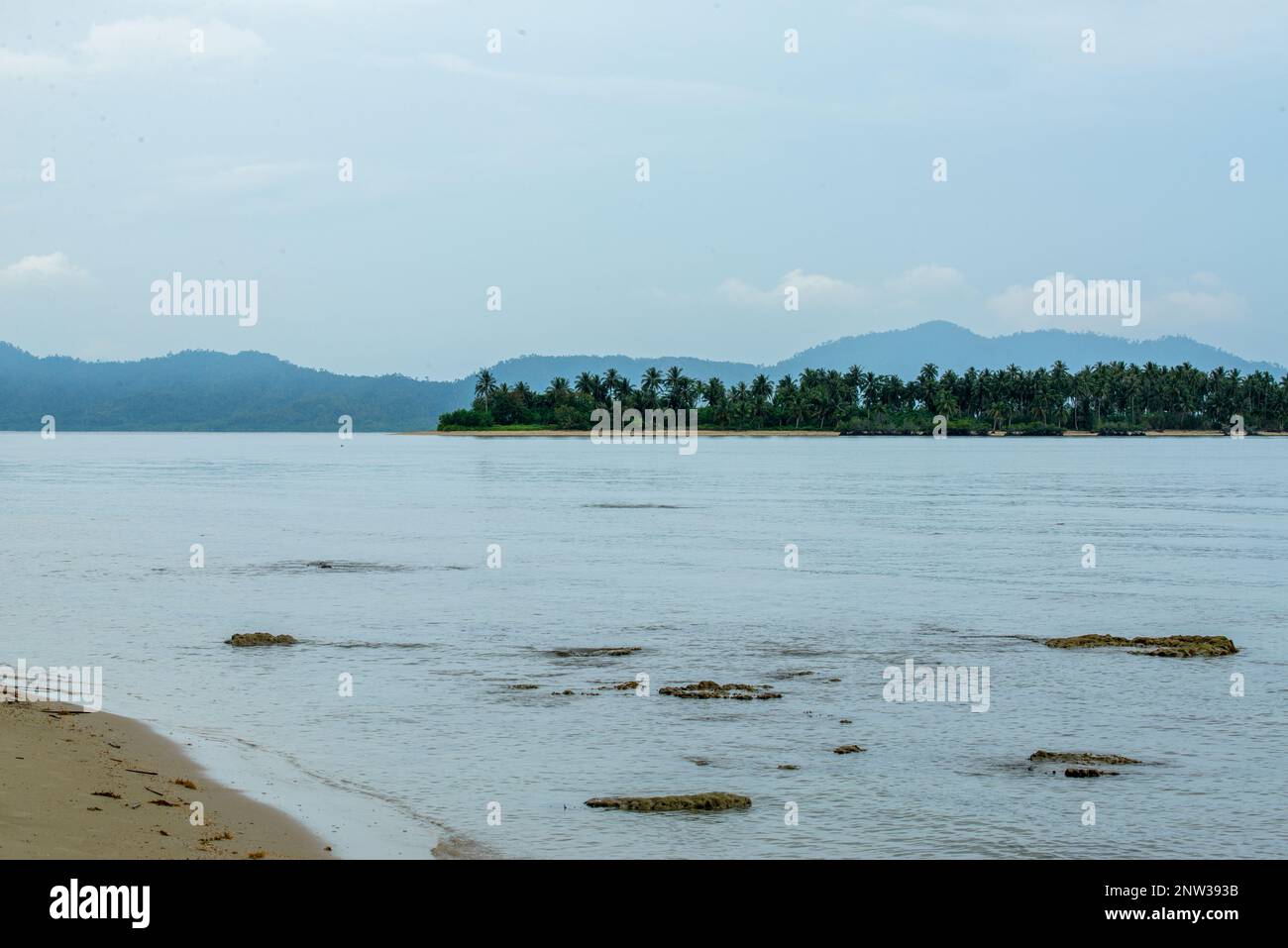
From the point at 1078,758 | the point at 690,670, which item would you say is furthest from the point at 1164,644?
the point at 1078,758

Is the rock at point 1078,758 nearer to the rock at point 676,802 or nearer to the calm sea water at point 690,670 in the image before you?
the calm sea water at point 690,670

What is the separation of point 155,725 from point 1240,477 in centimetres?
12238

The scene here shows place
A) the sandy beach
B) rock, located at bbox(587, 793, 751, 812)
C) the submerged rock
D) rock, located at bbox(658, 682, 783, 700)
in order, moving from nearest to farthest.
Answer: the sandy beach, rock, located at bbox(587, 793, 751, 812), rock, located at bbox(658, 682, 783, 700), the submerged rock

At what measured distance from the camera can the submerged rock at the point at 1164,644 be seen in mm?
28562

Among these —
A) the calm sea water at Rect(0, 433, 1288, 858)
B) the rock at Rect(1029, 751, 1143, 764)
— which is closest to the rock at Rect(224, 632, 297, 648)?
the calm sea water at Rect(0, 433, 1288, 858)

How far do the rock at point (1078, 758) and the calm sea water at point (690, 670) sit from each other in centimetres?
43

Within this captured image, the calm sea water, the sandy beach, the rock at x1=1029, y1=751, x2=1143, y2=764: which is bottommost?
the rock at x1=1029, y1=751, x2=1143, y2=764

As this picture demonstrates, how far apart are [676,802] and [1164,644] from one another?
17127mm

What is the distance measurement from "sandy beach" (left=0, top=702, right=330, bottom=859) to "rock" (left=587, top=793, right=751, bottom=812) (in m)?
3.74

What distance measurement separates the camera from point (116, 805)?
49.8ft

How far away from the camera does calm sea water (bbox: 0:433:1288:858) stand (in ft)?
53.5

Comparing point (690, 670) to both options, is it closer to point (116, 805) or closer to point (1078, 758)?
point (1078, 758)

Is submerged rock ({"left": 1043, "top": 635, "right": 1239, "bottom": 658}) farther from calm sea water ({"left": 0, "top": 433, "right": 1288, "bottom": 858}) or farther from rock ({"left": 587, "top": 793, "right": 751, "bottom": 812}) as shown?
rock ({"left": 587, "top": 793, "right": 751, "bottom": 812})
